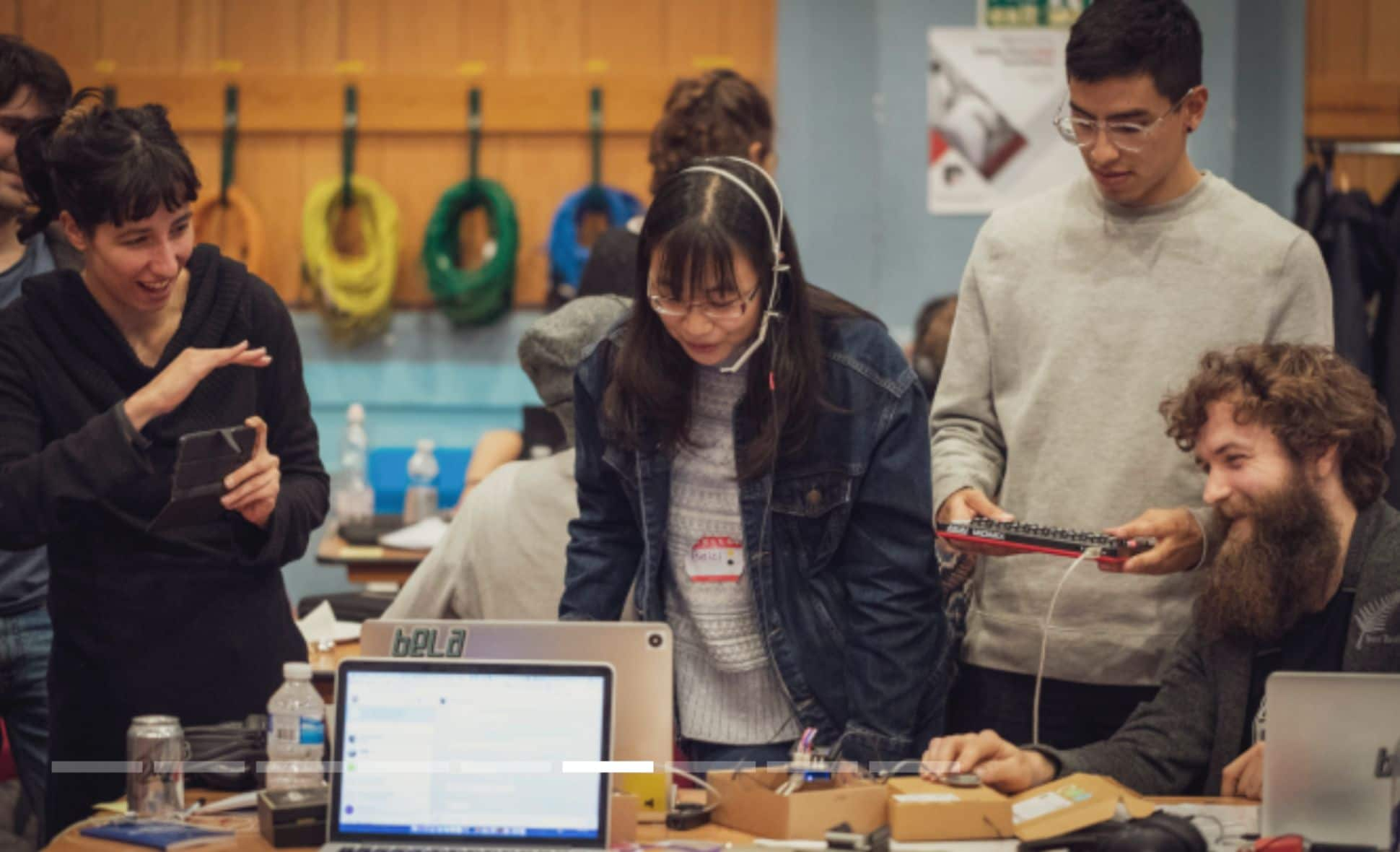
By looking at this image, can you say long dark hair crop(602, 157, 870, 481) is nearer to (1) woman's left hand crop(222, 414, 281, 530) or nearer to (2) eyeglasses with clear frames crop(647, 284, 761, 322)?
(2) eyeglasses with clear frames crop(647, 284, 761, 322)

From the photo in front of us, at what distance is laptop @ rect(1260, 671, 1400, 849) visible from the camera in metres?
1.95

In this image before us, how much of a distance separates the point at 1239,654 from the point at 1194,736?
A: 0.14 m

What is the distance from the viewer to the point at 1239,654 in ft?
7.87

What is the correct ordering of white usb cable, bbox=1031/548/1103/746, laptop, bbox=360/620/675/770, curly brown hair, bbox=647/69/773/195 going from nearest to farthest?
laptop, bbox=360/620/675/770 < white usb cable, bbox=1031/548/1103/746 < curly brown hair, bbox=647/69/773/195

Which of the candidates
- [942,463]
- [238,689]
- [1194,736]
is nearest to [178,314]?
[238,689]

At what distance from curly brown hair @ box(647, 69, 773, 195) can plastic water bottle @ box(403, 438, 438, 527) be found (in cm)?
206

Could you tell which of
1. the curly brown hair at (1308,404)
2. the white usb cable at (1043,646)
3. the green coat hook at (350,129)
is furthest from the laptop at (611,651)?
the green coat hook at (350,129)

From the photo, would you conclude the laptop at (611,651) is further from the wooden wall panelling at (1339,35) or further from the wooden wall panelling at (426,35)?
the wooden wall panelling at (1339,35)

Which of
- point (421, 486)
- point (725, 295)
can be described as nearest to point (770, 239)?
point (725, 295)

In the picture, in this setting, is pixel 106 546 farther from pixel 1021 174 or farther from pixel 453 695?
pixel 1021 174

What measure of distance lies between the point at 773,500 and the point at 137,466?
0.95 m

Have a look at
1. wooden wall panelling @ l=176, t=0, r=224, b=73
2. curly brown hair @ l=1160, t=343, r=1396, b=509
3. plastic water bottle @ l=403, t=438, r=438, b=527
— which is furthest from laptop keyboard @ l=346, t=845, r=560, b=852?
wooden wall panelling @ l=176, t=0, r=224, b=73

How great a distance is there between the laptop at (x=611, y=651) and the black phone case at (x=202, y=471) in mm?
437

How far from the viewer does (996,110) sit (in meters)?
6.45
